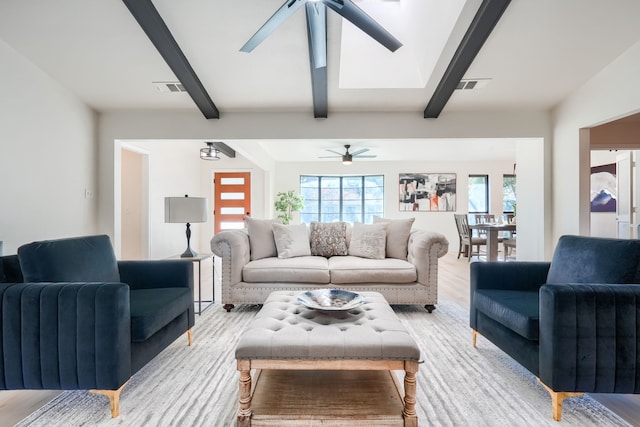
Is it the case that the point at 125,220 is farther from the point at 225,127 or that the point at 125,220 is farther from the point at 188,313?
the point at 188,313

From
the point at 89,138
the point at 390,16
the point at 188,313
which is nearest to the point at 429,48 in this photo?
the point at 390,16

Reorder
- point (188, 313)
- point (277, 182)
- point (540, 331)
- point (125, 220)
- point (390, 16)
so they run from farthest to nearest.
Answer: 1. point (277, 182)
2. point (125, 220)
3. point (390, 16)
4. point (188, 313)
5. point (540, 331)

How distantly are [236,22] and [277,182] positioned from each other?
18.0ft

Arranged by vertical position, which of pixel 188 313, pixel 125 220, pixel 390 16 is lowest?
pixel 188 313

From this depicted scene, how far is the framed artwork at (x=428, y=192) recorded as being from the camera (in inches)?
307

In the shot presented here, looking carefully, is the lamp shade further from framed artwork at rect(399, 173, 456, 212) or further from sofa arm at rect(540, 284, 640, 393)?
framed artwork at rect(399, 173, 456, 212)

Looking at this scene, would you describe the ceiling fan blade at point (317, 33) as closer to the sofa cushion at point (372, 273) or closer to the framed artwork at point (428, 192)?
the sofa cushion at point (372, 273)

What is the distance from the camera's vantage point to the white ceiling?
256 cm

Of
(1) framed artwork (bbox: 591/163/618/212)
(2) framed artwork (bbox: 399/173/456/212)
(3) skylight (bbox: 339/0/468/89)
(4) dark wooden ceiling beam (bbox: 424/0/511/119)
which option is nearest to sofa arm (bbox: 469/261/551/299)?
(4) dark wooden ceiling beam (bbox: 424/0/511/119)

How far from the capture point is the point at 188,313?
2.34 metres

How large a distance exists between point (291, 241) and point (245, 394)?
219 cm

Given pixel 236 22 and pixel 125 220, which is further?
pixel 125 220

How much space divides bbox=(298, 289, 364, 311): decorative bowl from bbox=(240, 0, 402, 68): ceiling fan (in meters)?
2.00

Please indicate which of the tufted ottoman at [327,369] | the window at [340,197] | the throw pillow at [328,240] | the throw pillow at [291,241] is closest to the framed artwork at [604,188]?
the window at [340,197]
